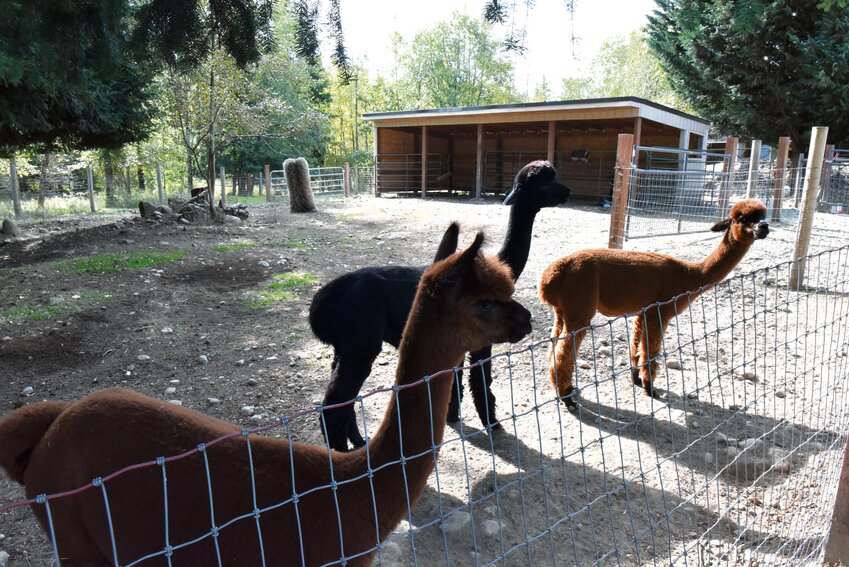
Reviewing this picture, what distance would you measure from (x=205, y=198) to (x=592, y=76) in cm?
6199

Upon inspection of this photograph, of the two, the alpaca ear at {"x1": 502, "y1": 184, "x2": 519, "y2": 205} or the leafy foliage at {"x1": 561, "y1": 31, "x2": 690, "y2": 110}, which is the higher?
the leafy foliage at {"x1": 561, "y1": 31, "x2": 690, "y2": 110}

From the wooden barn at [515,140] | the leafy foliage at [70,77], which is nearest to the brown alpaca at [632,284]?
the leafy foliage at [70,77]

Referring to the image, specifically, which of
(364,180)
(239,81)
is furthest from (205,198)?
(364,180)

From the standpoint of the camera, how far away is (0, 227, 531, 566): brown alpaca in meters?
1.78

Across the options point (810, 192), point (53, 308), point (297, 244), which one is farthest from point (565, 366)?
point (297, 244)

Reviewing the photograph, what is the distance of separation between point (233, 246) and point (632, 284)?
8215 mm

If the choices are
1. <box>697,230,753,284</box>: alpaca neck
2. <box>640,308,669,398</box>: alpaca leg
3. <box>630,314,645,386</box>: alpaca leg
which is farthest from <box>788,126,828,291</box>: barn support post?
<box>640,308,669,398</box>: alpaca leg

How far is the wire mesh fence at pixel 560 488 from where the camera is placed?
1799 millimetres

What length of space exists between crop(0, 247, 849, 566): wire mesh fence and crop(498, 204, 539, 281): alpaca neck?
948 millimetres

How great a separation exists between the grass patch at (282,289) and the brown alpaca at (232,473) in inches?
203

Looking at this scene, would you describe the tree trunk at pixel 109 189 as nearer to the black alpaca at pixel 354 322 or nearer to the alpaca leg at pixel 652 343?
the black alpaca at pixel 354 322

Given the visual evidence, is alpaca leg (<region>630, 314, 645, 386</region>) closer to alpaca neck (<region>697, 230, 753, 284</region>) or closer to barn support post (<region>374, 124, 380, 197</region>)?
alpaca neck (<region>697, 230, 753, 284</region>)

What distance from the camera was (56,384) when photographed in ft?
15.6

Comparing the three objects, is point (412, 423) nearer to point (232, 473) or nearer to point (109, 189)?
point (232, 473)
